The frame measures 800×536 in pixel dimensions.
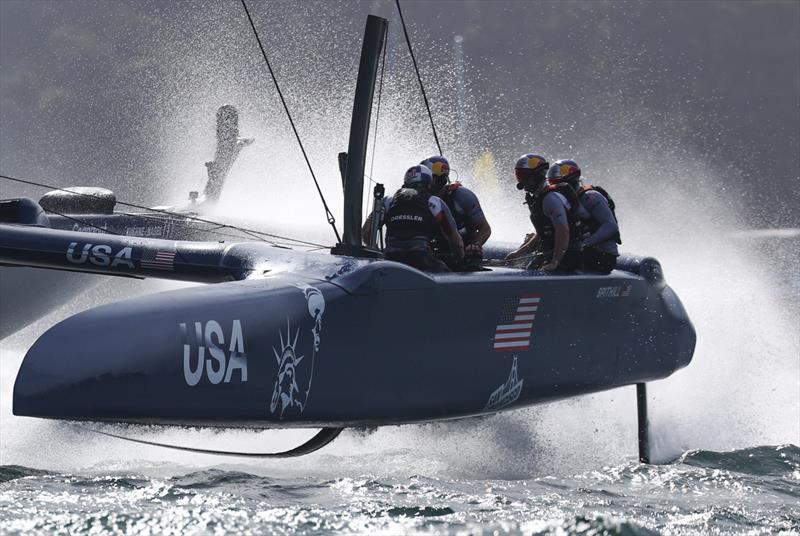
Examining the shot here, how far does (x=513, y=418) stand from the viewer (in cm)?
662

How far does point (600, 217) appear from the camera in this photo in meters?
6.04

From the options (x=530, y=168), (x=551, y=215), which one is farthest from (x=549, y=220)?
(x=530, y=168)

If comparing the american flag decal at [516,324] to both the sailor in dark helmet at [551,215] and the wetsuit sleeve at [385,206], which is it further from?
the wetsuit sleeve at [385,206]

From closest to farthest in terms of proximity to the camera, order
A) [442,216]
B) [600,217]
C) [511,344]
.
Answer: [511,344], [442,216], [600,217]

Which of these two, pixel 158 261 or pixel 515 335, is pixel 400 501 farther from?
pixel 158 261

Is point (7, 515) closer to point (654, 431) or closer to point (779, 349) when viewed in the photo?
point (654, 431)

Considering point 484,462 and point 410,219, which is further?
point 484,462

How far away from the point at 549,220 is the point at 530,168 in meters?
0.29

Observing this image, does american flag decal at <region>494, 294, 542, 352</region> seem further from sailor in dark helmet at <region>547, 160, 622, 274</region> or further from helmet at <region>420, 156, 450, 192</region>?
helmet at <region>420, 156, 450, 192</region>

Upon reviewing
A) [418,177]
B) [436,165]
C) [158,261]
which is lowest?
[158,261]

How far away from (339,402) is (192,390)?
2.32ft

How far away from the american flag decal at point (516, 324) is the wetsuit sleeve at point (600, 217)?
0.80 metres

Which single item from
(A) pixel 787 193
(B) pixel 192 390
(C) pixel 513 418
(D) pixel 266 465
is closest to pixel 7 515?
(B) pixel 192 390

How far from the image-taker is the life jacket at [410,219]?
5312 mm
